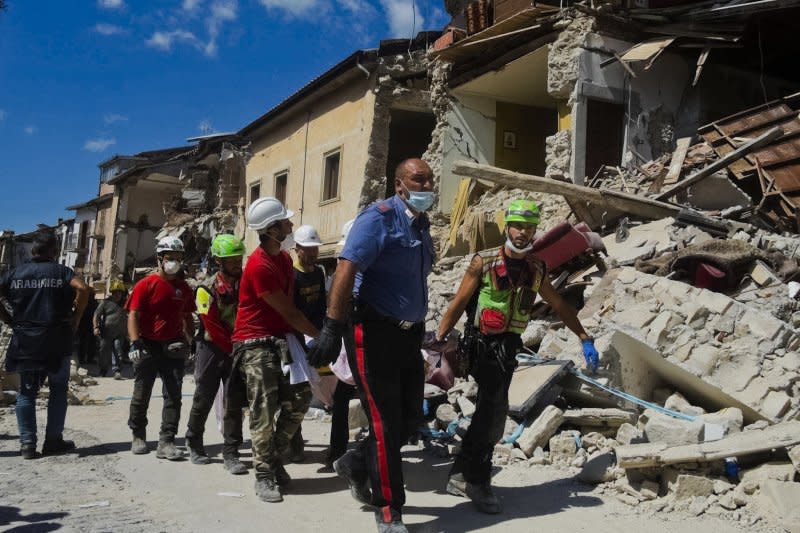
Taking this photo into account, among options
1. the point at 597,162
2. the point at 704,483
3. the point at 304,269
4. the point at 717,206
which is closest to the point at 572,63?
the point at 597,162

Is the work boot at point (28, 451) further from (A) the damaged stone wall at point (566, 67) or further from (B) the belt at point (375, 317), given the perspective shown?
(A) the damaged stone wall at point (566, 67)

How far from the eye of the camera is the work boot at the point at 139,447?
537 cm

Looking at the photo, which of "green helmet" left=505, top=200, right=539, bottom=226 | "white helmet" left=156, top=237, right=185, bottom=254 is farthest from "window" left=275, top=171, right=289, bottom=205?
"green helmet" left=505, top=200, right=539, bottom=226

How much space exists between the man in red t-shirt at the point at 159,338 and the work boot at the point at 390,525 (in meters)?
→ 2.60

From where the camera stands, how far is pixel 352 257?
11.1 ft

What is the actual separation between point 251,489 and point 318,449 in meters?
1.38

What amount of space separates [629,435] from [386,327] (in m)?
2.18

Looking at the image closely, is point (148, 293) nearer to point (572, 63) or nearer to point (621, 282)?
point (621, 282)

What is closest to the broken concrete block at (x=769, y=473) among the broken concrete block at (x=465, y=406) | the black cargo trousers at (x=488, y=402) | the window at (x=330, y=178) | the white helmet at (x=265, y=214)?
the black cargo trousers at (x=488, y=402)

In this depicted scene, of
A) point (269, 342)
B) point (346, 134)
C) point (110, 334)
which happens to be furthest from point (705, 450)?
point (346, 134)

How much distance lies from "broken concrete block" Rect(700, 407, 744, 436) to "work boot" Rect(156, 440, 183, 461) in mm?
3938

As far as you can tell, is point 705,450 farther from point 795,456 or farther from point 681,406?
point 681,406

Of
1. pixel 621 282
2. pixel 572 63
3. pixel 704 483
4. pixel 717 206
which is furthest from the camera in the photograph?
pixel 572 63

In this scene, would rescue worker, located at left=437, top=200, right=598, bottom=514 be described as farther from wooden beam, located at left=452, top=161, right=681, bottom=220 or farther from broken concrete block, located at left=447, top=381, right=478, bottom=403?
wooden beam, located at left=452, top=161, right=681, bottom=220
